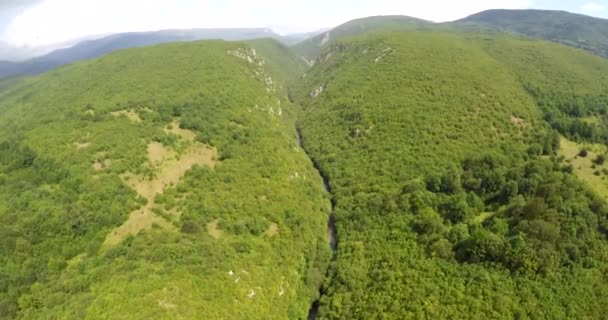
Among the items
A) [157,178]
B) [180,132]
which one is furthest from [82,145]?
[180,132]

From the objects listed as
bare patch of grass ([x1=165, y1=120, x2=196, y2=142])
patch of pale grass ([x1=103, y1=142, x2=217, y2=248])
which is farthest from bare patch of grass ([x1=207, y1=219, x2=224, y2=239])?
bare patch of grass ([x1=165, y1=120, x2=196, y2=142])

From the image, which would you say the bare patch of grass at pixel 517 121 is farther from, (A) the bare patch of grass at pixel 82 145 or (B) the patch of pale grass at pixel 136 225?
(A) the bare patch of grass at pixel 82 145

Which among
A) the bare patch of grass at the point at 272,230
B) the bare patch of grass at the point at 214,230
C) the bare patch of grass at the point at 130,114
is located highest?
the bare patch of grass at the point at 130,114

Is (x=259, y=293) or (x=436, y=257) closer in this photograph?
(x=259, y=293)

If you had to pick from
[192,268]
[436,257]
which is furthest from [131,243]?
[436,257]

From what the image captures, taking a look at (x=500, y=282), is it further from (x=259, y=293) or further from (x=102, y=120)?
(x=102, y=120)

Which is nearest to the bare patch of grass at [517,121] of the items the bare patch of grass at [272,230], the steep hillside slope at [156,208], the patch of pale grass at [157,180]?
the steep hillside slope at [156,208]

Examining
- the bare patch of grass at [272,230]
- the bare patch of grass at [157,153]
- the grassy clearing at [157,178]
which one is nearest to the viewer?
the grassy clearing at [157,178]
